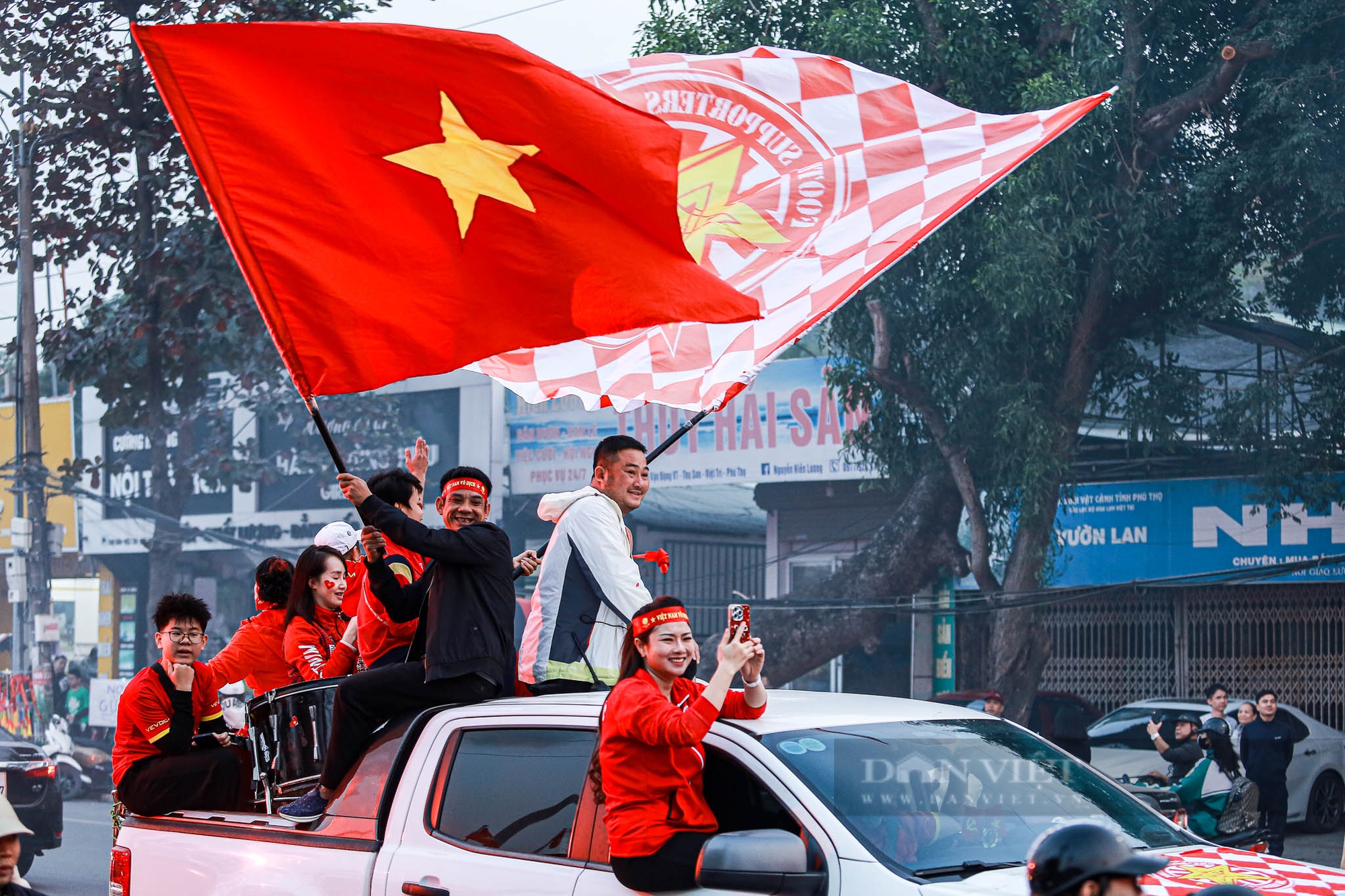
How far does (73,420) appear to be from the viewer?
29.5 m

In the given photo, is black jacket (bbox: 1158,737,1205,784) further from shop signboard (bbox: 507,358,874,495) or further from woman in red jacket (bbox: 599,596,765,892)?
woman in red jacket (bbox: 599,596,765,892)

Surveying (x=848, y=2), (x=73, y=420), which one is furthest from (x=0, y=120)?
(x=848, y=2)

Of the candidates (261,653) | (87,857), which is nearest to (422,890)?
(261,653)

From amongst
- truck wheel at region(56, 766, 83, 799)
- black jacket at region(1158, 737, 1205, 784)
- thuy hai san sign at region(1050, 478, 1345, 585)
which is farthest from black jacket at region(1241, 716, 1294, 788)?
truck wheel at region(56, 766, 83, 799)

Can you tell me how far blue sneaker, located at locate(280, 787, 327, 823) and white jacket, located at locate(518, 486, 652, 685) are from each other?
0.86m

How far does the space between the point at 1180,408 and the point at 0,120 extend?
19.4 m

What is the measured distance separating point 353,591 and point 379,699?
128cm

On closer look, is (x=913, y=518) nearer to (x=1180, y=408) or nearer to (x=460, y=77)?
(x=1180, y=408)

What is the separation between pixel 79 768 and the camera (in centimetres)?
2123

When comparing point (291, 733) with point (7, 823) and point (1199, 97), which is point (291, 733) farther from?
point (1199, 97)

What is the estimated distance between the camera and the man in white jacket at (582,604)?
553 cm

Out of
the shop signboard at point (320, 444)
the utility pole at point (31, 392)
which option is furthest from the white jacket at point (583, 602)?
the utility pole at point (31, 392)

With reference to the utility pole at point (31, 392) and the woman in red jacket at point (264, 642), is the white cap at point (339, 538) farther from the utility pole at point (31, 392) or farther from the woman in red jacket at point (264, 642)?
the utility pole at point (31, 392)

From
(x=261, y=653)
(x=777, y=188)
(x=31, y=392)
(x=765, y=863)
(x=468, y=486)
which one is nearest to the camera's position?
(x=765, y=863)
